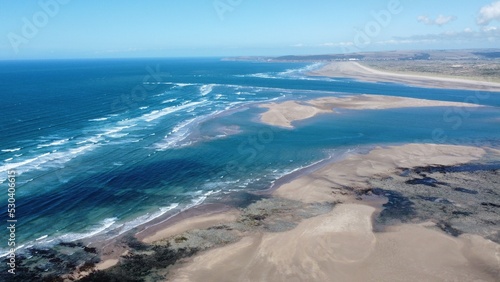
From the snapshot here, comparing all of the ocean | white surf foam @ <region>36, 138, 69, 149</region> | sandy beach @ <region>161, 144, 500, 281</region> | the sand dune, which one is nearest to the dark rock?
sandy beach @ <region>161, 144, 500, 281</region>

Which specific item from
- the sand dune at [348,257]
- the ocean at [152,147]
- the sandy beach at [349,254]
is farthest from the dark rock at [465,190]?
the ocean at [152,147]

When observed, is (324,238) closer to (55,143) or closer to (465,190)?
(465,190)

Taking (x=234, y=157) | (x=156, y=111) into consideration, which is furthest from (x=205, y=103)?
(x=234, y=157)

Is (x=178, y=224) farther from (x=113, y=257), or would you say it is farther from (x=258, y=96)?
(x=258, y=96)

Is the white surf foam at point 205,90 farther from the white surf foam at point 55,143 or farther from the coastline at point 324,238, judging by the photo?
the coastline at point 324,238

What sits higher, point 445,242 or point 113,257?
point 113,257

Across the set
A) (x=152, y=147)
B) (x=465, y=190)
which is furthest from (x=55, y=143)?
(x=465, y=190)
